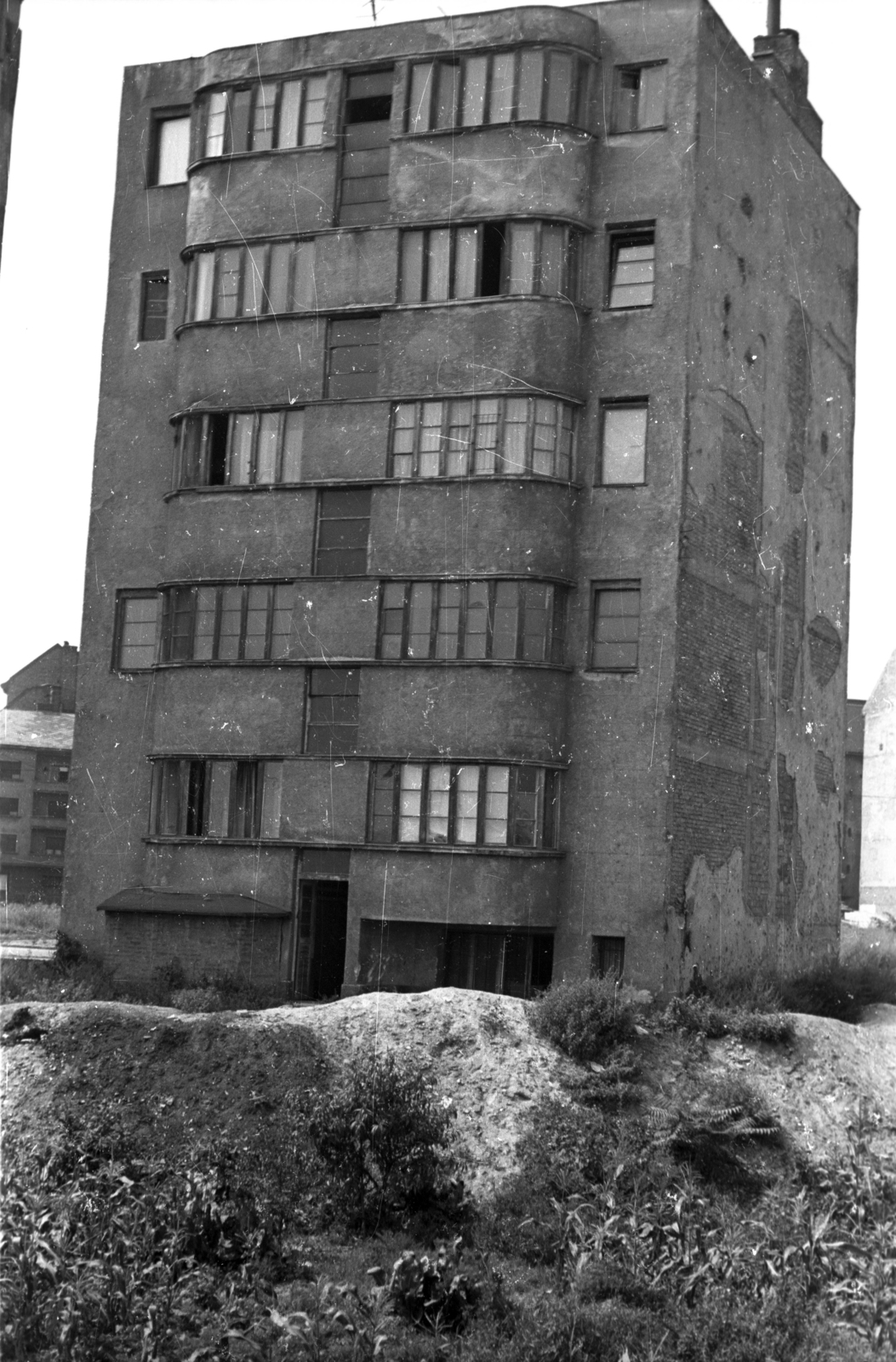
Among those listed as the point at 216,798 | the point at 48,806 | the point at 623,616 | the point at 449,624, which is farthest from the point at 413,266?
the point at 48,806

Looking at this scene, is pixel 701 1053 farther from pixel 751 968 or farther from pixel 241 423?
pixel 241 423

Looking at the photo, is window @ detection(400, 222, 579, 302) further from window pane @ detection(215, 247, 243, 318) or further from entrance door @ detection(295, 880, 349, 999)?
entrance door @ detection(295, 880, 349, 999)

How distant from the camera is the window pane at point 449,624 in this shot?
32.7m

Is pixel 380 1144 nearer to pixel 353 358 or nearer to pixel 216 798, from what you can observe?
pixel 216 798

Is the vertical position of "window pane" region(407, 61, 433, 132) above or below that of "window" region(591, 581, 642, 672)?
above

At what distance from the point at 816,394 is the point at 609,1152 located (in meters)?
21.7

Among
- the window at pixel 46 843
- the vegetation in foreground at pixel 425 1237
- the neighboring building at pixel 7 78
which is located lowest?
the vegetation in foreground at pixel 425 1237

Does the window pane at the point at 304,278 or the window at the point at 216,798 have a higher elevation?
the window pane at the point at 304,278

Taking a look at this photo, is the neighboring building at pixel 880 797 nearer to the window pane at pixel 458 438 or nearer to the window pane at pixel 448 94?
the window pane at pixel 458 438

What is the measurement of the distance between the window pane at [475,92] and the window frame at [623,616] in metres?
8.74

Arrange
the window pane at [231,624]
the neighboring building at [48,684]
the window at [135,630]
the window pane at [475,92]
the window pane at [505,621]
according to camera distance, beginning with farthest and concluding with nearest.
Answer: the neighboring building at [48,684] < the window at [135,630] < the window pane at [231,624] < the window pane at [475,92] < the window pane at [505,621]

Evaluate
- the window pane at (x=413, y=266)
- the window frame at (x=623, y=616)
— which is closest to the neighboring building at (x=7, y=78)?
the window frame at (x=623, y=616)

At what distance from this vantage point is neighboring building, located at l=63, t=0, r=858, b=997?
32531 mm

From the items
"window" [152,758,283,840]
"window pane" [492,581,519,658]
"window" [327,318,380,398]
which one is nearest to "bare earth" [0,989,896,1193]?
"window" [152,758,283,840]
